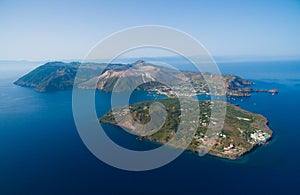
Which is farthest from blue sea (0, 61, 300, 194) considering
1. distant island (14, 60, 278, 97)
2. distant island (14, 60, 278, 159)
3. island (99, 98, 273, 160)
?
distant island (14, 60, 278, 97)

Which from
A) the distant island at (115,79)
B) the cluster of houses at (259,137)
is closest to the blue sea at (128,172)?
the cluster of houses at (259,137)

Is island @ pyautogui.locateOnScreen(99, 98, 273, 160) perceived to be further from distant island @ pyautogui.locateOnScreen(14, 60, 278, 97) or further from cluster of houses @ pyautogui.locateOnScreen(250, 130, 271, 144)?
distant island @ pyautogui.locateOnScreen(14, 60, 278, 97)

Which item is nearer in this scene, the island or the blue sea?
the blue sea

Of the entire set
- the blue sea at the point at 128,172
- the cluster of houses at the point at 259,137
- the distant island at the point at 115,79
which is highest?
the distant island at the point at 115,79

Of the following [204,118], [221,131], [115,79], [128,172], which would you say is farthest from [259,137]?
[115,79]

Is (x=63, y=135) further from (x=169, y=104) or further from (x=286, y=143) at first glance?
(x=286, y=143)

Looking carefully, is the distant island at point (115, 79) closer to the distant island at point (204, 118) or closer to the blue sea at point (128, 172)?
the distant island at point (204, 118)

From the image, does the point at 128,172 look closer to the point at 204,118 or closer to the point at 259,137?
the point at 204,118

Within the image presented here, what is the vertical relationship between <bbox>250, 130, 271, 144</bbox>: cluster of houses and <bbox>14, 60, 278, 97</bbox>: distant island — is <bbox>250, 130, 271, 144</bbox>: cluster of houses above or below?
below
